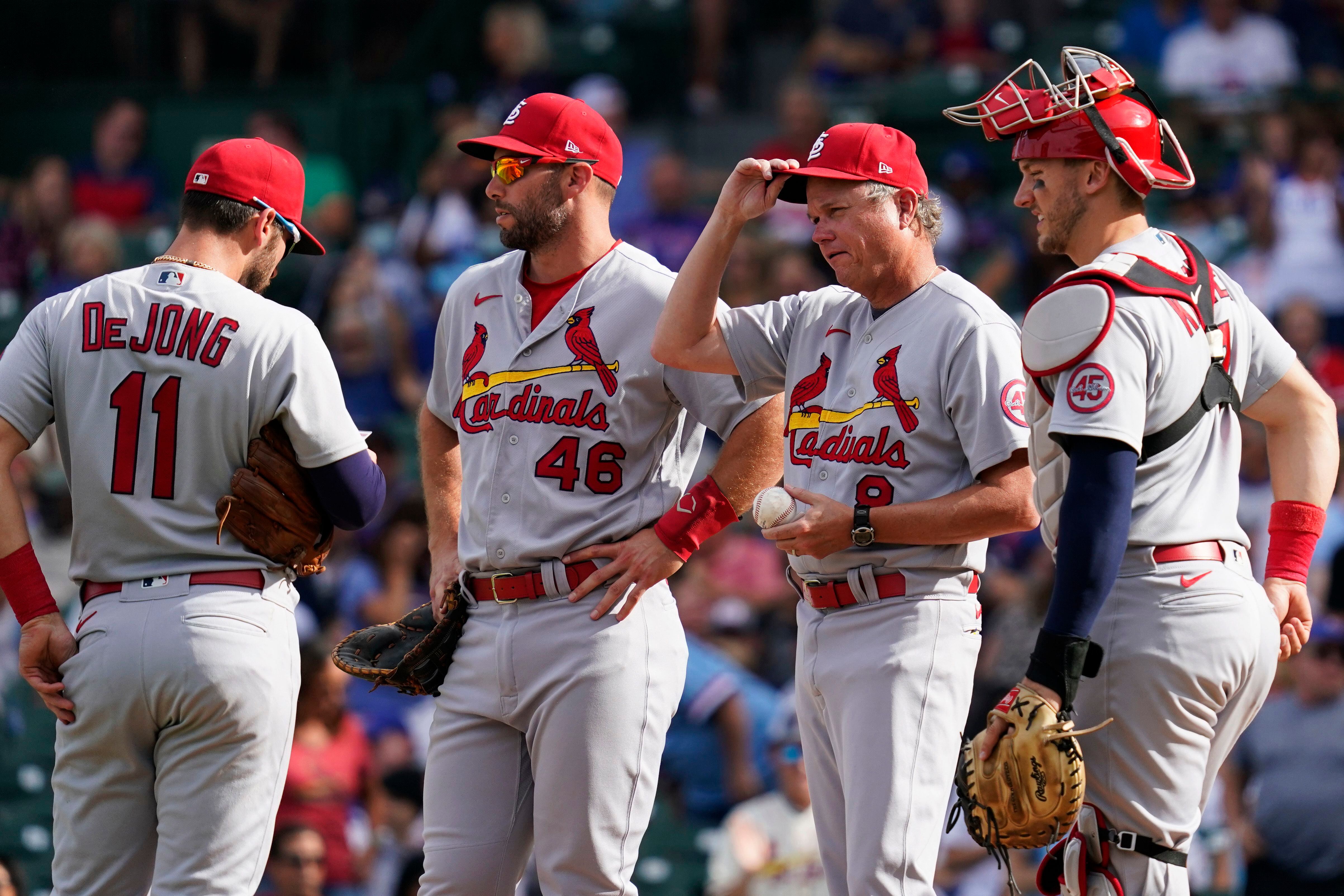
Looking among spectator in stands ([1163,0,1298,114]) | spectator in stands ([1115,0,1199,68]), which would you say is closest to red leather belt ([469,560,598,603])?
spectator in stands ([1163,0,1298,114])

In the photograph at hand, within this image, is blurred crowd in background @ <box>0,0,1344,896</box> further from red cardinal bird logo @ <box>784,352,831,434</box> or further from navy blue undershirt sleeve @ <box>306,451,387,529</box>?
red cardinal bird logo @ <box>784,352,831,434</box>

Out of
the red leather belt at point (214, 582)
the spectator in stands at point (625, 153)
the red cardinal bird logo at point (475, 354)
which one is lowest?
the red leather belt at point (214, 582)

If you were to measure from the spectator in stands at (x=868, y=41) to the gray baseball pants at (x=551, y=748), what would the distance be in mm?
8058

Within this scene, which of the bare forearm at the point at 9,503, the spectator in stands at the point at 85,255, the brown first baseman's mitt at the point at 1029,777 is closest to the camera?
the brown first baseman's mitt at the point at 1029,777

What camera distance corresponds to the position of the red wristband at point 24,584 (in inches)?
137

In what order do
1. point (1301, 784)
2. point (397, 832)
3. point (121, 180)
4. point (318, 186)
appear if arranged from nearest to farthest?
point (1301, 784) → point (397, 832) → point (318, 186) → point (121, 180)

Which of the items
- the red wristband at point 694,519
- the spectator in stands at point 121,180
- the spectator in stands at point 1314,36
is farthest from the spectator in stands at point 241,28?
the red wristband at point 694,519

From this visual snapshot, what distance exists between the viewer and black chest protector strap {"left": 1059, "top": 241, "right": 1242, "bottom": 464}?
3.20 m

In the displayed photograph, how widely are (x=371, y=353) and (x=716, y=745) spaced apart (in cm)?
415

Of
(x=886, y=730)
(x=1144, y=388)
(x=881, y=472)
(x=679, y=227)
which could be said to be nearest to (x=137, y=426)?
(x=881, y=472)

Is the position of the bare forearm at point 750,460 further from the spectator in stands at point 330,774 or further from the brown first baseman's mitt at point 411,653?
the spectator in stands at point 330,774

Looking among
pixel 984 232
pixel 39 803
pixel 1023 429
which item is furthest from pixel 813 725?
pixel 984 232

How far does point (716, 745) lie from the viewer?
657 centimetres

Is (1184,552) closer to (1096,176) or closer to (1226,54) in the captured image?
(1096,176)
